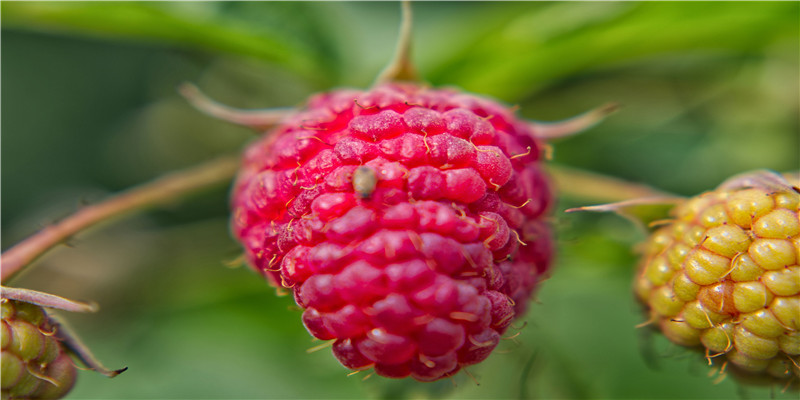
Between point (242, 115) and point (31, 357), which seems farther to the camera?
point (242, 115)

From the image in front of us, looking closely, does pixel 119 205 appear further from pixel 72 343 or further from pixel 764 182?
pixel 764 182

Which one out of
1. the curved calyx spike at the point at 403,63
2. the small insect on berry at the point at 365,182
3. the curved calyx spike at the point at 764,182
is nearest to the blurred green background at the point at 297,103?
the curved calyx spike at the point at 764,182

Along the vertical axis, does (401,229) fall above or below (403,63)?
below

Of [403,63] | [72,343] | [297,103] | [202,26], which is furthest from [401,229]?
[297,103]

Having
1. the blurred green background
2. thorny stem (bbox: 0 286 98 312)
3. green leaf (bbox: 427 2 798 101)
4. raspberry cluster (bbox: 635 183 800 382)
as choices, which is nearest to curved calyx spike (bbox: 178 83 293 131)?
the blurred green background

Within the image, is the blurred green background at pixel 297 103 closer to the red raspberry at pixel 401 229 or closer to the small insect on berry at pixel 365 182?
the red raspberry at pixel 401 229
